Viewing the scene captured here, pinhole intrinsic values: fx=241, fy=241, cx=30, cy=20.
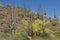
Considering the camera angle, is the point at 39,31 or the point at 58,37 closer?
the point at 58,37

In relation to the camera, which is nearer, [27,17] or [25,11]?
[27,17]

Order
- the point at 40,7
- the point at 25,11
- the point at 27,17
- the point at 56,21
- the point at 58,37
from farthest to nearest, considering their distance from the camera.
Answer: the point at 25,11
the point at 27,17
the point at 56,21
the point at 40,7
the point at 58,37

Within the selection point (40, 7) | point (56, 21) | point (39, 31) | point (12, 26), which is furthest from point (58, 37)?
point (56, 21)

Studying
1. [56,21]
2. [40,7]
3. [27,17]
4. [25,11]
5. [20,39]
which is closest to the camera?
[20,39]

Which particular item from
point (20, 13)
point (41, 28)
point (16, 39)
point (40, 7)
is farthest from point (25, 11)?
point (16, 39)

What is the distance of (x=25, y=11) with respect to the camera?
1780 inches

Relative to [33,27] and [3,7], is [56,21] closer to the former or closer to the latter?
[3,7]

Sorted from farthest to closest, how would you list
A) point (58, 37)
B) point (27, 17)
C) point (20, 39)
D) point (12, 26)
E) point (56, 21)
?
point (27, 17), point (56, 21), point (12, 26), point (20, 39), point (58, 37)

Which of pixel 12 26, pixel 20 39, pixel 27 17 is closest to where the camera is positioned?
pixel 20 39

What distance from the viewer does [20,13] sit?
43656 millimetres

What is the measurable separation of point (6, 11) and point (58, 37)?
33.7 metres

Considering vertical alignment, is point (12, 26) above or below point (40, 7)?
below

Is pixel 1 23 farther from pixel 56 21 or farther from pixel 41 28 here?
pixel 41 28

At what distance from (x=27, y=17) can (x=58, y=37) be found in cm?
3132
